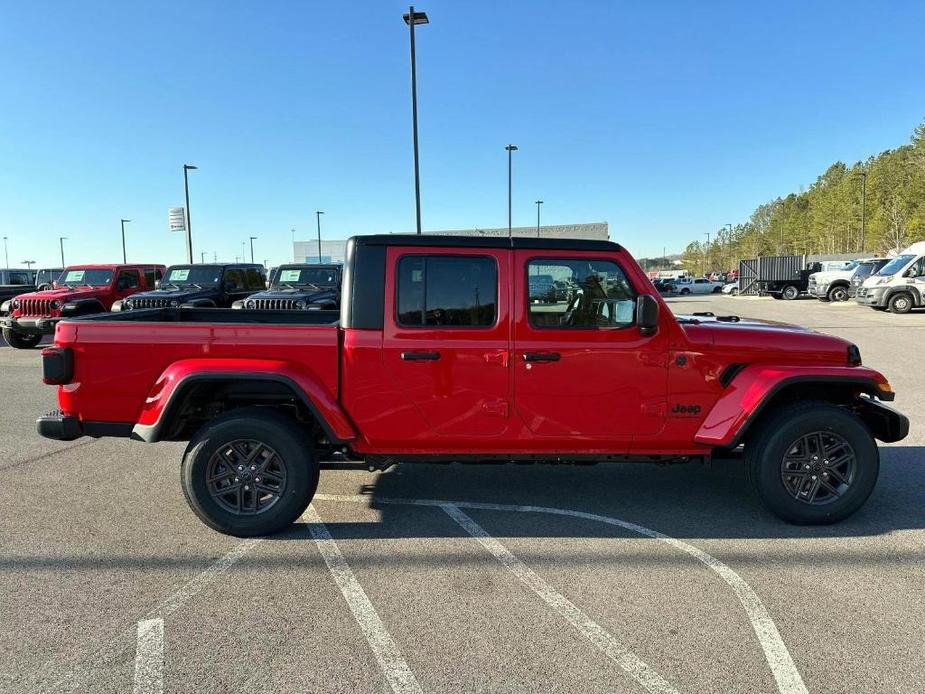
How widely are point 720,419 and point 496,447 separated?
1.46 meters

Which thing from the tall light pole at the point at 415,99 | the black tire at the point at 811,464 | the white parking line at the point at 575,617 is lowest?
the white parking line at the point at 575,617

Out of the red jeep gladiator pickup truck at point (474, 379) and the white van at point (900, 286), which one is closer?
the red jeep gladiator pickup truck at point (474, 379)

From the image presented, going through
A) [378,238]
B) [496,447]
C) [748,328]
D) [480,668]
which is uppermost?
[378,238]

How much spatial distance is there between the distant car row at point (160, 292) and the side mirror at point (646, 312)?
29.1 feet

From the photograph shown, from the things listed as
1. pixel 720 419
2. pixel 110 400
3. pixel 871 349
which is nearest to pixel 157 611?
pixel 110 400

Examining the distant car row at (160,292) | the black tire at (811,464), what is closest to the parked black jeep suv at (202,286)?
the distant car row at (160,292)

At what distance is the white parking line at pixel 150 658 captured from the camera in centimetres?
249

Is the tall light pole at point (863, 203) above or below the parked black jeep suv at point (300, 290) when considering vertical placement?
above

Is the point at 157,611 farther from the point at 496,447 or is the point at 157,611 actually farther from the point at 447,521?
the point at 496,447

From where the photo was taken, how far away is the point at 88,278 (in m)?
14.8

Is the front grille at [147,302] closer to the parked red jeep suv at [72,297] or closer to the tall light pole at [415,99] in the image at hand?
the parked red jeep suv at [72,297]

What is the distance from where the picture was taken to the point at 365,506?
445 centimetres

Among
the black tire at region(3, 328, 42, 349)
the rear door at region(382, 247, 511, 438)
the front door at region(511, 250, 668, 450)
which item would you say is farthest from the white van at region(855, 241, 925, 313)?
the black tire at region(3, 328, 42, 349)

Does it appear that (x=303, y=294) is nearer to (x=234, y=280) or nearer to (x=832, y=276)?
(x=234, y=280)
